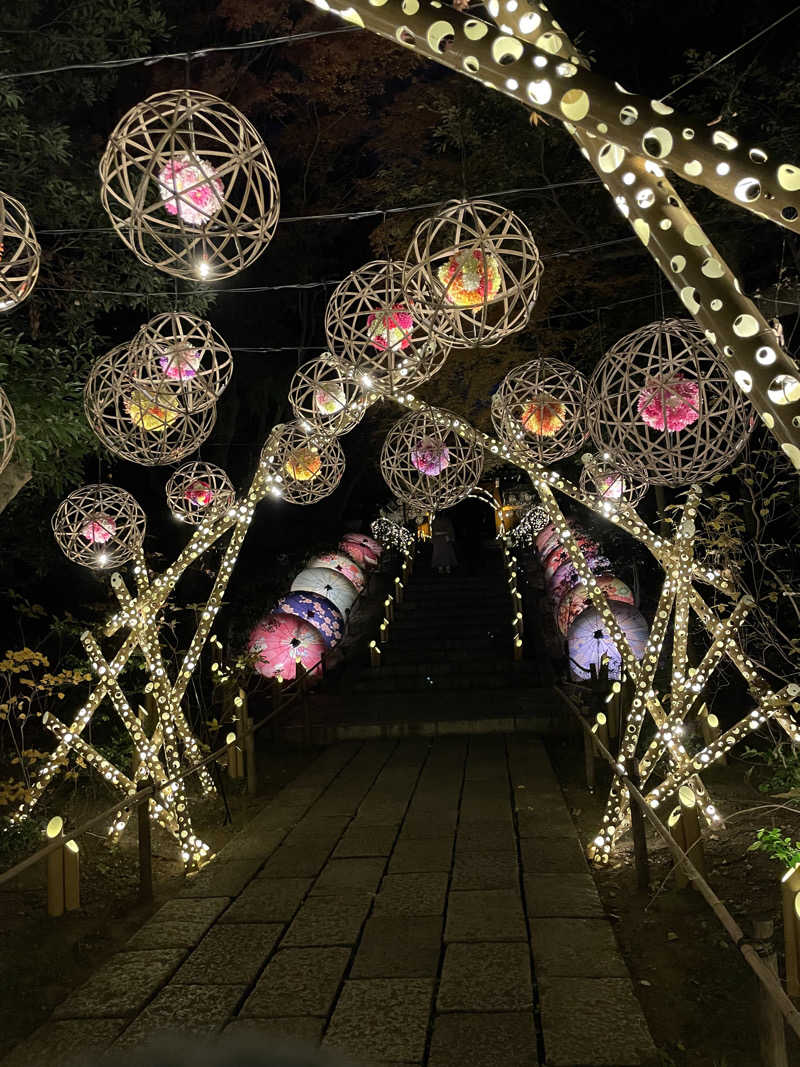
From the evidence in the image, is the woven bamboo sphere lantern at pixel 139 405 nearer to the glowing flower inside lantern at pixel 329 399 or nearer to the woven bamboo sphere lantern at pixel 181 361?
the woven bamboo sphere lantern at pixel 181 361

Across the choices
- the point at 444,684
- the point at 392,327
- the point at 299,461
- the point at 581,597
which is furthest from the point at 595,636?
the point at 392,327

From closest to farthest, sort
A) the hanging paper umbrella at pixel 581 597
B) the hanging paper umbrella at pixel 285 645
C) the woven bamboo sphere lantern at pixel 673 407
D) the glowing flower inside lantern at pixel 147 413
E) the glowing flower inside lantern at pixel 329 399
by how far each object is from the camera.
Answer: the woven bamboo sphere lantern at pixel 673 407 < the glowing flower inside lantern at pixel 147 413 < the glowing flower inside lantern at pixel 329 399 < the hanging paper umbrella at pixel 285 645 < the hanging paper umbrella at pixel 581 597

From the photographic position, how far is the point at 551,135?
9055 millimetres

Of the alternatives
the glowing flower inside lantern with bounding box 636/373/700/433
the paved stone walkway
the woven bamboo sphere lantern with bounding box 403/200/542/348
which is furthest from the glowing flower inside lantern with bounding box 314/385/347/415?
the paved stone walkway

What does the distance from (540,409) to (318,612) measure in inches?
302

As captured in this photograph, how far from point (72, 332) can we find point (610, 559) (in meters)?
8.80

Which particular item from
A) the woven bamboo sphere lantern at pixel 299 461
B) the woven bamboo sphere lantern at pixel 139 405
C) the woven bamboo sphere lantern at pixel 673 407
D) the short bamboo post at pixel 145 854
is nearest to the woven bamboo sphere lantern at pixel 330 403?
the woven bamboo sphere lantern at pixel 299 461

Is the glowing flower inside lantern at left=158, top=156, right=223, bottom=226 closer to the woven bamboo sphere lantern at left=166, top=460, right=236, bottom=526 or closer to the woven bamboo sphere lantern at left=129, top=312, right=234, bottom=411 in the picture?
the woven bamboo sphere lantern at left=129, top=312, right=234, bottom=411

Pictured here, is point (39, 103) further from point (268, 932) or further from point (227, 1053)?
point (227, 1053)

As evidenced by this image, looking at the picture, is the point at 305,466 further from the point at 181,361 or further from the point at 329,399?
the point at 181,361

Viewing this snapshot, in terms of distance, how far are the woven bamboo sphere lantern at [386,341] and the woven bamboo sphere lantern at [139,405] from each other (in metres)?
0.96

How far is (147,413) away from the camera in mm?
5578

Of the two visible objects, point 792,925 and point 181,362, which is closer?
point 792,925

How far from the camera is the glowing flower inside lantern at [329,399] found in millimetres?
6679
